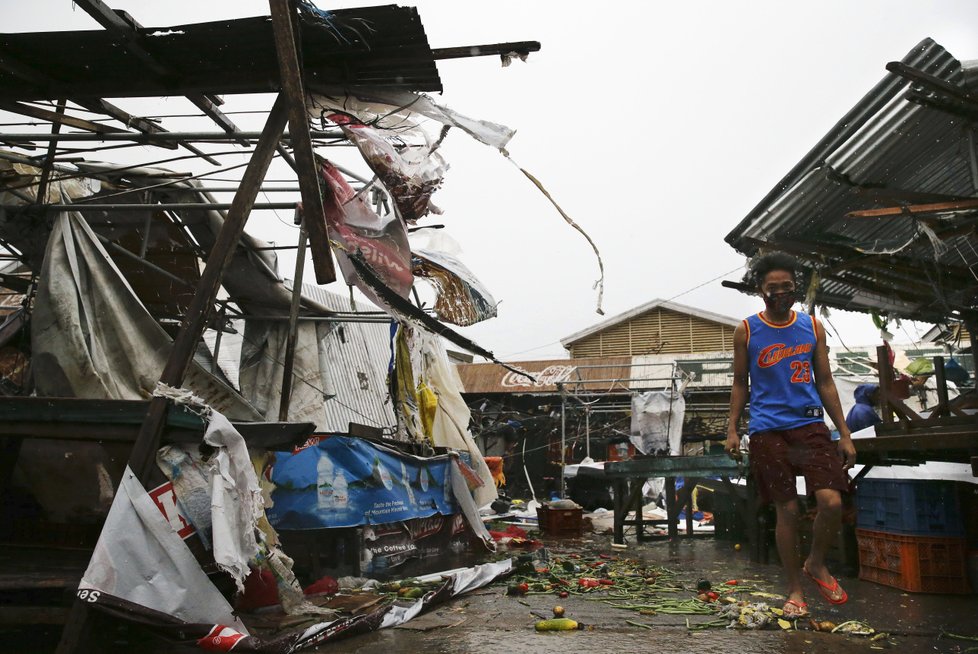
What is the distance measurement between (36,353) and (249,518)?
247cm

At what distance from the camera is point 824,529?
3.79m

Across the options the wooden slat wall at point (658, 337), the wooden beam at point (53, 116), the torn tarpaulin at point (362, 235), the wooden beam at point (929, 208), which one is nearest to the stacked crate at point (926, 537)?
the wooden beam at point (929, 208)

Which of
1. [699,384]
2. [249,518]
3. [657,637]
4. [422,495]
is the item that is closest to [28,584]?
[249,518]

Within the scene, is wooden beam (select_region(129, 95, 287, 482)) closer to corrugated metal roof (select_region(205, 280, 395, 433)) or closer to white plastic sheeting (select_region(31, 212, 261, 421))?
white plastic sheeting (select_region(31, 212, 261, 421))

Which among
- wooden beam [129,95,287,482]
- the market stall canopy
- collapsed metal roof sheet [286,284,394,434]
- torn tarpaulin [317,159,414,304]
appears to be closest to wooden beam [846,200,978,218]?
the market stall canopy

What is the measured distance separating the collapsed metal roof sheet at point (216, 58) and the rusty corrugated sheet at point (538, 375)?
17928mm

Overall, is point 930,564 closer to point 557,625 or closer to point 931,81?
point 557,625

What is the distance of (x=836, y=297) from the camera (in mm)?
9398

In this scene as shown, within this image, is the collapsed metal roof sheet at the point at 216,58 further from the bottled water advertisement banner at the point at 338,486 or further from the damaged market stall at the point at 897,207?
the damaged market stall at the point at 897,207

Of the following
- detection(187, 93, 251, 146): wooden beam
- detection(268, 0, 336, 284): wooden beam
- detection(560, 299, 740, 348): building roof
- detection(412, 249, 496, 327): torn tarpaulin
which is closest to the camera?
detection(268, 0, 336, 284): wooden beam

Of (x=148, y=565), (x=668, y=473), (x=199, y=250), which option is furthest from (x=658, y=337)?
(x=148, y=565)

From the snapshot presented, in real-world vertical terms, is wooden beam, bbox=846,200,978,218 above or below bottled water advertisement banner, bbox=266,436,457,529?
above

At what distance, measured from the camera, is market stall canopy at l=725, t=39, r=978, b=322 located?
5.46 m

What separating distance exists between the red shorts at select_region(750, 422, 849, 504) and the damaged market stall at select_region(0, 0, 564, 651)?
2298 mm
